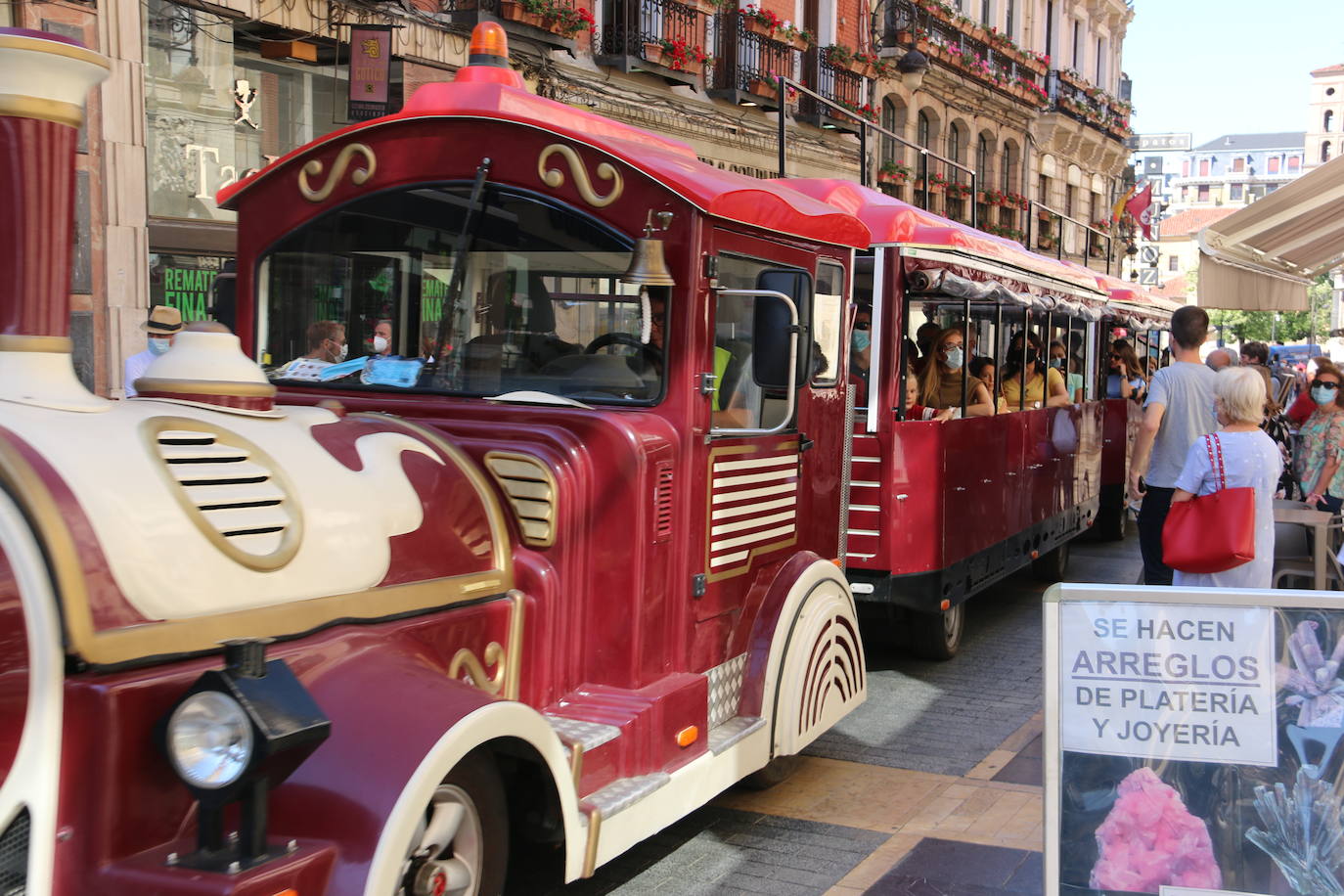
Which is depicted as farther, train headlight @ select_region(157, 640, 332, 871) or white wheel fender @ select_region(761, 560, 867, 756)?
white wheel fender @ select_region(761, 560, 867, 756)

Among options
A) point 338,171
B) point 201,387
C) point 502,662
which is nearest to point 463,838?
point 502,662

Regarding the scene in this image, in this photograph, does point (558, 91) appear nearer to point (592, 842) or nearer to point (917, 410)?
point (917, 410)

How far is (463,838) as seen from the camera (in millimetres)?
3344

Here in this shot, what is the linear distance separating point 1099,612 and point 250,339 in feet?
10.0

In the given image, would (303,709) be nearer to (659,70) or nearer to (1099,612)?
Result: (1099,612)

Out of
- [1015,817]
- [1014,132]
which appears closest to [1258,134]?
[1014,132]

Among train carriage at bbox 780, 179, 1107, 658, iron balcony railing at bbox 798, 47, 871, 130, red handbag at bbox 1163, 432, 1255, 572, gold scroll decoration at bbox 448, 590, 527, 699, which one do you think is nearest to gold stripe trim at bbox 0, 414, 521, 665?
gold scroll decoration at bbox 448, 590, 527, 699

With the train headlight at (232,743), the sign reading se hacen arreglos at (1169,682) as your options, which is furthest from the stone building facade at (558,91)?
the sign reading se hacen arreglos at (1169,682)

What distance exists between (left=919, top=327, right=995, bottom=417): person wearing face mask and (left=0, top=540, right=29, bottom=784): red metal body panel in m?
6.75

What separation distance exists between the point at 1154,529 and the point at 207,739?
5.51m

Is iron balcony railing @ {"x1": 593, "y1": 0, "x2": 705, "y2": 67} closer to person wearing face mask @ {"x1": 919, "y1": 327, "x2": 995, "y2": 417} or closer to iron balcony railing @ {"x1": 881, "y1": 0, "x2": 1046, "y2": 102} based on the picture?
iron balcony railing @ {"x1": 881, "y1": 0, "x2": 1046, "y2": 102}

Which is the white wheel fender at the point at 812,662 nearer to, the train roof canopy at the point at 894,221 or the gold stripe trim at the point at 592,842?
the gold stripe trim at the point at 592,842

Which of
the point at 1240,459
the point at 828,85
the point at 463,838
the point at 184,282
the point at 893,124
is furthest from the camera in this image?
the point at 893,124

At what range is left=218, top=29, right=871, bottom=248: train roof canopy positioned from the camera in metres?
4.30
